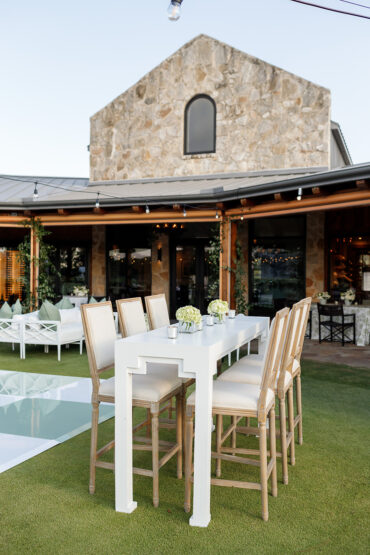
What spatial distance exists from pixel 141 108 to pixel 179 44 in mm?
1781

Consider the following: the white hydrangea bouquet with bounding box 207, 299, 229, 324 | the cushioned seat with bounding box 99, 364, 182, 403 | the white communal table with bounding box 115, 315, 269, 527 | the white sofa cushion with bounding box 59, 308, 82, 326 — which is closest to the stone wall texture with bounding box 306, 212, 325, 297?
the white sofa cushion with bounding box 59, 308, 82, 326

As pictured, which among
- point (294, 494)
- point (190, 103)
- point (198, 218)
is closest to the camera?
point (294, 494)

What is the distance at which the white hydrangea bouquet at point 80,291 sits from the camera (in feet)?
41.3

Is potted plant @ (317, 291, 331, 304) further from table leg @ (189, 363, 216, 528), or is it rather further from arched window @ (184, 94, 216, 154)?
table leg @ (189, 363, 216, 528)

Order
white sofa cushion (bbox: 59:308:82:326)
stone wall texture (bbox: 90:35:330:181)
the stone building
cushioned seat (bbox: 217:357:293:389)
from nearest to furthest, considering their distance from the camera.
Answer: cushioned seat (bbox: 217:357:293:389) < white sofa cushion (bbox: 59:308:82:326) < the stone building < stone wall texture (bbox: 90:35:330:181)

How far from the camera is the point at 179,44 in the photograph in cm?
1158

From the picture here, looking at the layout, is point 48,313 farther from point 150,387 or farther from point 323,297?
point 323,297

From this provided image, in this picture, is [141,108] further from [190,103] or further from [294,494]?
[294,494]

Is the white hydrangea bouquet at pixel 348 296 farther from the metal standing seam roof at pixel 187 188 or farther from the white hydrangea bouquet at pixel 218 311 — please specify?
the white hydrangea bouquet at pixel 218 311

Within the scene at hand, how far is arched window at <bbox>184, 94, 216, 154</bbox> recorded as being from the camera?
11.3 m

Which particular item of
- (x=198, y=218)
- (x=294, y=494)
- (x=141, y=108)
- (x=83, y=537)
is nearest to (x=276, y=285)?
(x=198, y=218)

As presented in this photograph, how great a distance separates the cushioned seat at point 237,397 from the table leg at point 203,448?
0.37ft

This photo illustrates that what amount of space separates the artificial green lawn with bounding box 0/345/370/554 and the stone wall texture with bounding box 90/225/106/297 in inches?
347

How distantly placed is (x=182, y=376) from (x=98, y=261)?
33.8 feet
